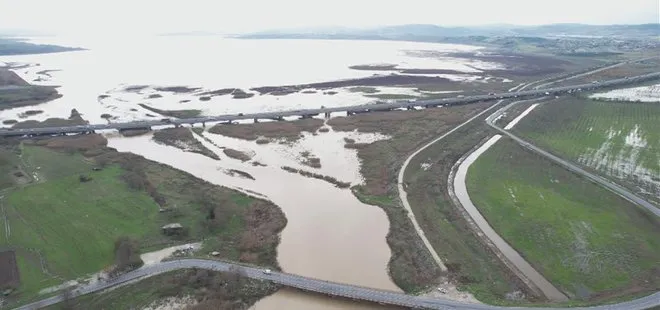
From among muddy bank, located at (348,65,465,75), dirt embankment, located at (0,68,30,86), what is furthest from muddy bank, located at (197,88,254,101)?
muddy bank, located at (348,65,465,75)

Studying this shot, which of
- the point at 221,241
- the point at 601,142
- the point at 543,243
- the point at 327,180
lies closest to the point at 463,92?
the point at 601,142

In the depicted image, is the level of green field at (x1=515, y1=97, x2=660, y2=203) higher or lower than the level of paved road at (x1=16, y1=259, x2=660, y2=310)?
higher

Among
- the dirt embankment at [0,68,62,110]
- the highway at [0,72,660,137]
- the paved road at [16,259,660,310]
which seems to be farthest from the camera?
the dirt embankment at [0,68,62,110]

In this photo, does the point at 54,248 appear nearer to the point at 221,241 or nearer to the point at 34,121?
the point at 221,241

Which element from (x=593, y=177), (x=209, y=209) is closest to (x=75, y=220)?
(x=209, y=209)

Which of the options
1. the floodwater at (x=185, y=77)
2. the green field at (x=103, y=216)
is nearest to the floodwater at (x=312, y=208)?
the green field at (x=103, y=216)

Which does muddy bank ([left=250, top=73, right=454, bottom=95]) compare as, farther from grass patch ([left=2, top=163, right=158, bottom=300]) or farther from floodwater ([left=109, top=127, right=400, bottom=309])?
grass patch ([left=2, top=163, right=158, bottom=300])
